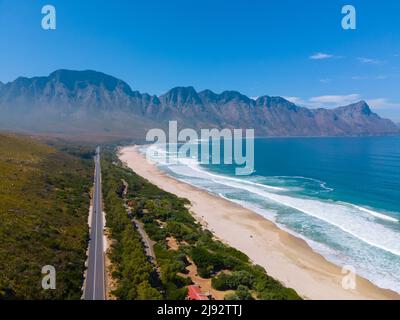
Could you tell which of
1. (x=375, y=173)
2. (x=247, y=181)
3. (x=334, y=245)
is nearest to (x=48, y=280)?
→ (x=334, y=245)

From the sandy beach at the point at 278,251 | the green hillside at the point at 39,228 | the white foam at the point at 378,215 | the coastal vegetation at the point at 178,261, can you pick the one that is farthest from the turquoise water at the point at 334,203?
the green hillside at the point at 39,228

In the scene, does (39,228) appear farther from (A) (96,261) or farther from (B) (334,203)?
(B) (334,203)

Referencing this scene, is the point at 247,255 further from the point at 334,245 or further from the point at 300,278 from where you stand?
the point at 334,245

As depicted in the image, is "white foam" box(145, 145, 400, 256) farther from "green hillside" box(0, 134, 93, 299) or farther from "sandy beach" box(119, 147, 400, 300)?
"green hillside" box(0, 134, 93, 299)

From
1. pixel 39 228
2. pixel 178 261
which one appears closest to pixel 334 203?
pixel 178 261

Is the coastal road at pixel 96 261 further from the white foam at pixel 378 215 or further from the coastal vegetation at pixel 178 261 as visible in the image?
the white foam at pixel 378 215

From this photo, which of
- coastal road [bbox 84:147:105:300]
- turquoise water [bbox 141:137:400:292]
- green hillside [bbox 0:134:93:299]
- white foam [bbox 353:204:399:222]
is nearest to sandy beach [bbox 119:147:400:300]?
turquoise water [bbox 141:137:400:292]
